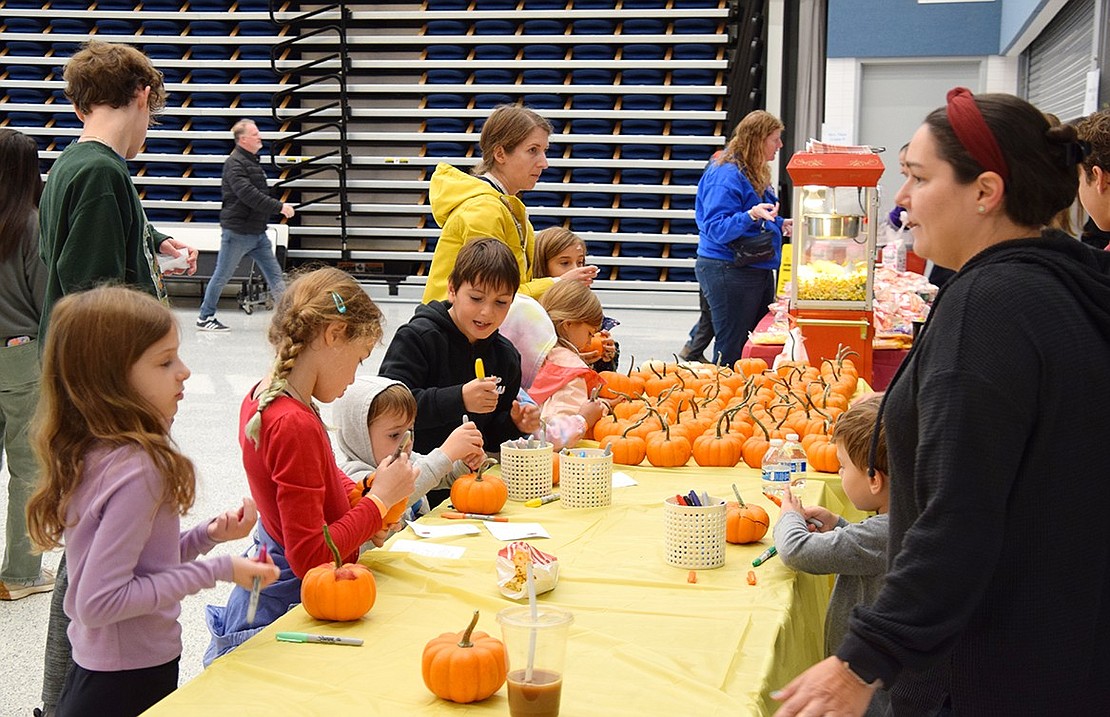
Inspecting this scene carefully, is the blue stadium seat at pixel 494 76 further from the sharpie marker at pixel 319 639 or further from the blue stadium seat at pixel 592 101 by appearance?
the sharpie marker at pixel 319 639

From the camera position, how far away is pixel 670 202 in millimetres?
13094

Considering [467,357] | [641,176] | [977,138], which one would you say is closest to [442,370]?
[467,357]

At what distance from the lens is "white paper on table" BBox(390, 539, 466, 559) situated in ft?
8.57

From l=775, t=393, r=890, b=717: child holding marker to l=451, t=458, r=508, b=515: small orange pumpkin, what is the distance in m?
0.75

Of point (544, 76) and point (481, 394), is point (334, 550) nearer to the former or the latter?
point (481, 394)

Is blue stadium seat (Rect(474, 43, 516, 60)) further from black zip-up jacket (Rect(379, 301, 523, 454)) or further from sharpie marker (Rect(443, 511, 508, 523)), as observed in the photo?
sharpie marker (Rect(443, 511, 508, 523))

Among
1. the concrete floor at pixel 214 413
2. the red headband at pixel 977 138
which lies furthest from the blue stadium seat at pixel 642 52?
the red headband at pixel 977 138

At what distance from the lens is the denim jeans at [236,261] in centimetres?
1073

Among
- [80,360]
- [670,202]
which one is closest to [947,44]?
[670,202]

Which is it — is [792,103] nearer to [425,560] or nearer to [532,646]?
[425,560]

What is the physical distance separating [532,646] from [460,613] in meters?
0.58

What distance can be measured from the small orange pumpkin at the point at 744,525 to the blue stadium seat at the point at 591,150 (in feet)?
35.6

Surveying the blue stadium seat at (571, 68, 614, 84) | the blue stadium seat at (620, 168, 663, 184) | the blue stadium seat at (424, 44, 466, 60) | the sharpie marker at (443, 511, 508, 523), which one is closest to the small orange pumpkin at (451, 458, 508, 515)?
the sharpie marker at (443, 511, 508, 523)

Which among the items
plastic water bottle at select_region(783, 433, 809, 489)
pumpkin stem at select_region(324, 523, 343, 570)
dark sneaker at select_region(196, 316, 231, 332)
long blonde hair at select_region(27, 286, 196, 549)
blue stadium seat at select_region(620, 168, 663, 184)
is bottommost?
dark sneaker at select_region(196, 316, 231, 332)
